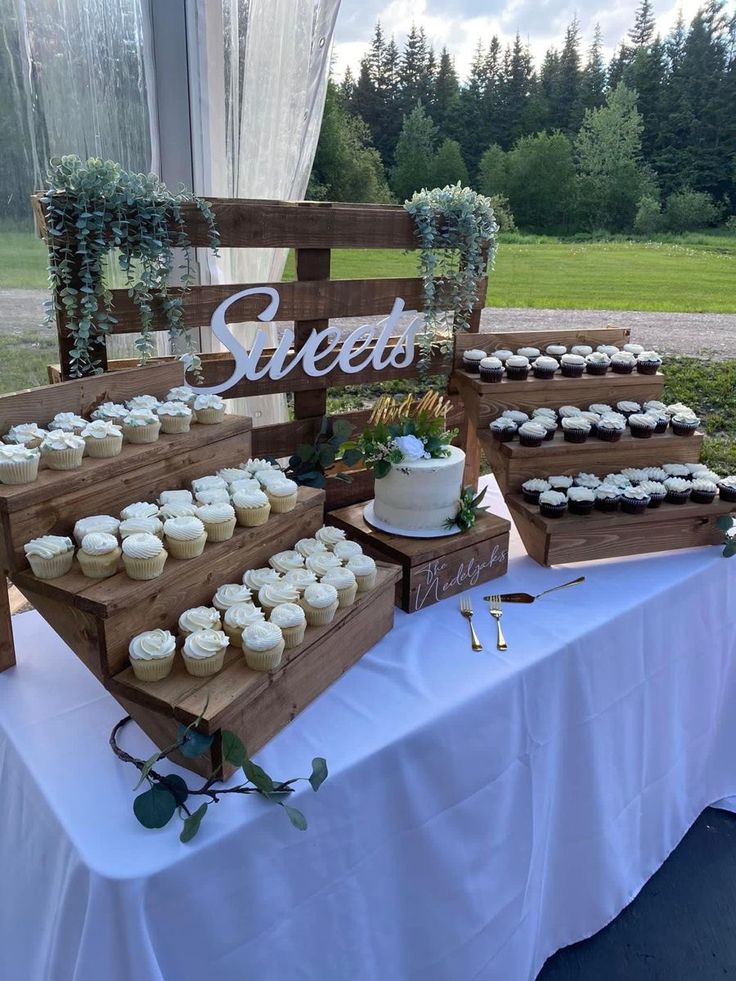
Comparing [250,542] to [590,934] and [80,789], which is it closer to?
[80,789]

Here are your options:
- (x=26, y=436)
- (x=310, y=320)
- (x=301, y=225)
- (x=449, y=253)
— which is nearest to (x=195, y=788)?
(x=26, y=436)

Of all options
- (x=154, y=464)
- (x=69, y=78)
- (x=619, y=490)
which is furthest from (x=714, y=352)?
(x=154, y=464)

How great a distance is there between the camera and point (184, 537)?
1039 mm

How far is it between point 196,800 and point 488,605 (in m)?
0.75

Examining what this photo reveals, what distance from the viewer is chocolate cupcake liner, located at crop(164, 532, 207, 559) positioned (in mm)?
1043

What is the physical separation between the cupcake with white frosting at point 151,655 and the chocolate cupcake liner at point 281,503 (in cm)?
36

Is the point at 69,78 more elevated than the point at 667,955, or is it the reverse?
the point at 69,78

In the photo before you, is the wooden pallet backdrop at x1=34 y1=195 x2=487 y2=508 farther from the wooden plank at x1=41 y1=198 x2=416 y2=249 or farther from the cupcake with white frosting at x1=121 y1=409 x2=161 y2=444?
the cupcake with white frosting at x1=121 y1=409 x2=161 y2=444

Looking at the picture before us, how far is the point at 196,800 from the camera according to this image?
900 millimetres

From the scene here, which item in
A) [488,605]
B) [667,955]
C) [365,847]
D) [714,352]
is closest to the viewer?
[365,847]

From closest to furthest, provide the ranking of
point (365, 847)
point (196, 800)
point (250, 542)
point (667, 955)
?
point (196, 800) → point (365, 847) → point (250, 542) → point (667, 955)

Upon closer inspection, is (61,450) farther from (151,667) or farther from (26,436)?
(151,667)

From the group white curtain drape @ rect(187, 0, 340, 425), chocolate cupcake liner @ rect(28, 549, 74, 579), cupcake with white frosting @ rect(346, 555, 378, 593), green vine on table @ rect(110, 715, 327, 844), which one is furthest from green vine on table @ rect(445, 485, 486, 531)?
white curtain drape @ rect(187, 0, 340, 425)

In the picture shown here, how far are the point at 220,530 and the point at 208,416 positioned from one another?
0.30 meters
